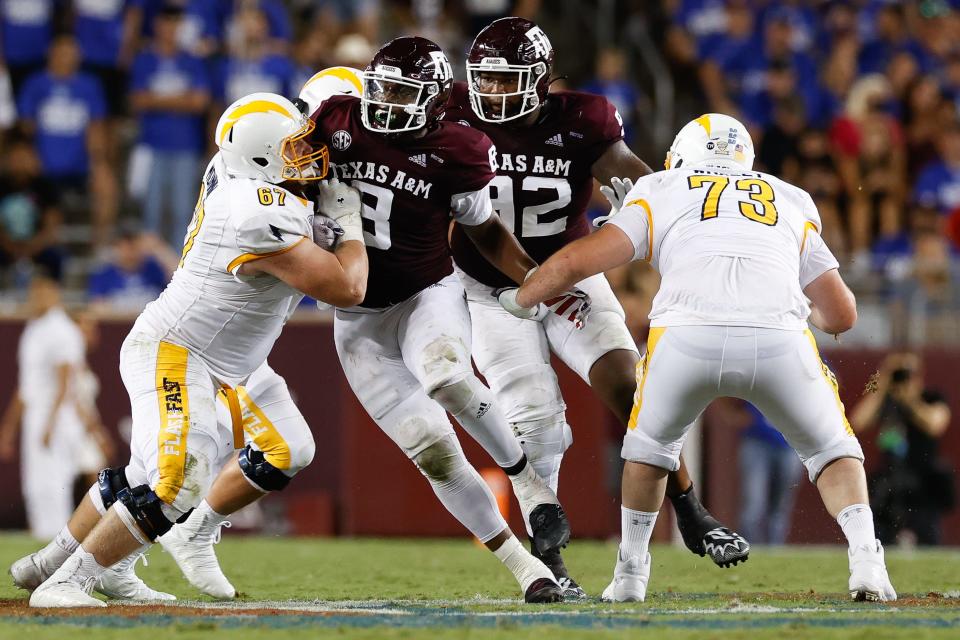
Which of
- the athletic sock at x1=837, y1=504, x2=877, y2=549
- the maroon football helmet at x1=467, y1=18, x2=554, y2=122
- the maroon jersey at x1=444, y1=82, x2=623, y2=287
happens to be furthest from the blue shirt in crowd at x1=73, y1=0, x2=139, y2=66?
the athletic sock at x1=837, y1=504, x2=877, y2=549

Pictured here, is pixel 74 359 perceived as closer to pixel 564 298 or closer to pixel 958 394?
pixel 564 298

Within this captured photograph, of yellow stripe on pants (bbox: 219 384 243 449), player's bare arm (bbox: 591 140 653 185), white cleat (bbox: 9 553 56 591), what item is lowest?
white cleat (bbox: 9 553 56 591)

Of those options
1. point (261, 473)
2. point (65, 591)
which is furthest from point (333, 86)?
point (65, 591)

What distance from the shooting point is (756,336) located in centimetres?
567

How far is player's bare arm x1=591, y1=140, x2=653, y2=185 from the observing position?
22.5ft

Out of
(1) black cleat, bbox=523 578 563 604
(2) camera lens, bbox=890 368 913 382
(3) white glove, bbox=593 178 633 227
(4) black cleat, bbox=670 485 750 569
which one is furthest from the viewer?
(2) camera lens, bbox=890 368 913 382

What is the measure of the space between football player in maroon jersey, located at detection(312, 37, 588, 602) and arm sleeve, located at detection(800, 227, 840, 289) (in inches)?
46.1

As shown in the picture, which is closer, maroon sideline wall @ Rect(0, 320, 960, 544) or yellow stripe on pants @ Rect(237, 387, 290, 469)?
yellow stripe on pants @ Rect(237, 387, 290, 469)

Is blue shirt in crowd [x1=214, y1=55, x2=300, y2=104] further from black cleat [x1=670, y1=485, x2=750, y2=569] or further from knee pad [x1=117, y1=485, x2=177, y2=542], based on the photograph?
knee pad [x1=117, y1=485, x2=177, y2=542]

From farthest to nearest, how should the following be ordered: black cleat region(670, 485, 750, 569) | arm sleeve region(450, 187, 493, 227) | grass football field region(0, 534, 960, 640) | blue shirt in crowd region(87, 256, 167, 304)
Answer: blue shirt in crowd region(87, 256, 167, 304) < arm sleeve region(450, 187, 493, 227) < black cleat region(670, 485, 750, 569) < grass football field region(0, 534, 960, 640)

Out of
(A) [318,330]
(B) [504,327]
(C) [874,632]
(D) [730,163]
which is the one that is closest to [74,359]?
(A) [318,330]

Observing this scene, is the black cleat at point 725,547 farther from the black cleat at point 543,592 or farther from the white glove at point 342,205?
the white glove at point 342,205

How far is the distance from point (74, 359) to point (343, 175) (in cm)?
610

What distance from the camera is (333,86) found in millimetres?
6941
